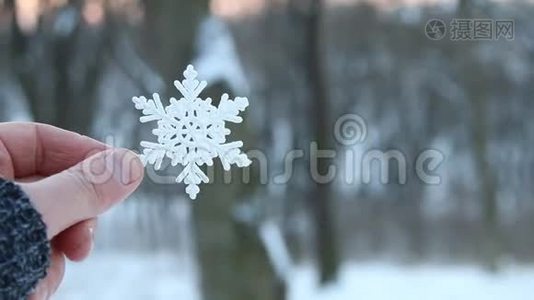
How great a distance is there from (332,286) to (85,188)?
127cm

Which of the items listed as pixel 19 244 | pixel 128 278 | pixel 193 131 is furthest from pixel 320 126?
pixel 19 244

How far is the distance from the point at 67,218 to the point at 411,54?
1.28 meters

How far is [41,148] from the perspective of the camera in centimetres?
34

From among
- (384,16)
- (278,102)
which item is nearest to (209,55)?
(278,102)

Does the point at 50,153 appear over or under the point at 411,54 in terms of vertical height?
under

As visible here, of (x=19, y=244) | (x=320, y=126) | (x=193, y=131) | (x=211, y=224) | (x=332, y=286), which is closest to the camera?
(x=19, y=244)

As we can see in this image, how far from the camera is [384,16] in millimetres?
1451

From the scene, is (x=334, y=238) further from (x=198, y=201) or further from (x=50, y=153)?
(x=50, y=153)

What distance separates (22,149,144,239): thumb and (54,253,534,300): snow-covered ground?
38.2 inches

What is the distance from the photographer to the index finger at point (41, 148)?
1.10ft

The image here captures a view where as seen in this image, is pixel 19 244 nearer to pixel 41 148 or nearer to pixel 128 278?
pixel 41 148

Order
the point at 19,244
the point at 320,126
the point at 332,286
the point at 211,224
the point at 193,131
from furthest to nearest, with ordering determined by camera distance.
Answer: the point at 332,286, the point at 320,126, the point at 211,224, the point at 193,131, the point at 19,244

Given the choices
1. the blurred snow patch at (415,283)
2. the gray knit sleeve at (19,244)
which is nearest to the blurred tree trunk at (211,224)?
the blurred snow patch at (415,283)

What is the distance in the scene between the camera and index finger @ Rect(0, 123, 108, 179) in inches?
13.2
